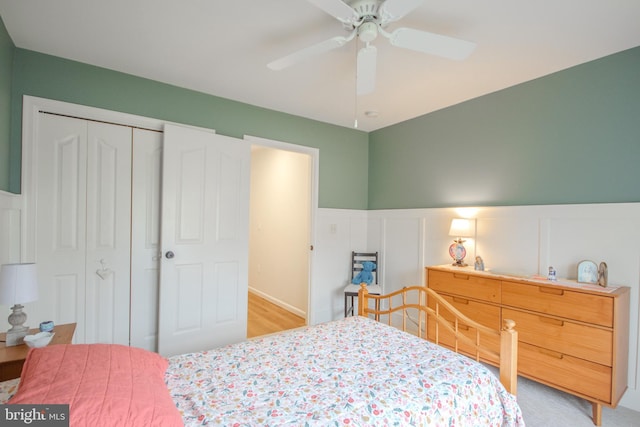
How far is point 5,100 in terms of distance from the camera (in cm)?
206

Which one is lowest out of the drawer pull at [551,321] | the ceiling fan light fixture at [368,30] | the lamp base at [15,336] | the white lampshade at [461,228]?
the drawer pull at [551,321]

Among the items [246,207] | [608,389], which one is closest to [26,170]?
[246,207]

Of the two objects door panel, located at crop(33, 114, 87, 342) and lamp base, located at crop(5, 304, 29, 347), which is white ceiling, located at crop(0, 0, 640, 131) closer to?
door panel, located at crop(33, 114, 87, 342)

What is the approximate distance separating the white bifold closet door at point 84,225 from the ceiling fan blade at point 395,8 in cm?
228

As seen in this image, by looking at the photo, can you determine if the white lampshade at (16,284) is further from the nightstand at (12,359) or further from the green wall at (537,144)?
the green wall at (537,144)

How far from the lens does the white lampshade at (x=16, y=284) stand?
145 centimetres

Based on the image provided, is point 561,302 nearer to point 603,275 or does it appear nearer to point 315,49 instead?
point 603,275

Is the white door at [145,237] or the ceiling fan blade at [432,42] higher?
the ceiling fan blade at [432,42]

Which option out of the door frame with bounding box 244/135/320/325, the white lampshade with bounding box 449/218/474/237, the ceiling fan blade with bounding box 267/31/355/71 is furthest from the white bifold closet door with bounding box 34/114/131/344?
the white lampshade with bounding box 449/218/474/237

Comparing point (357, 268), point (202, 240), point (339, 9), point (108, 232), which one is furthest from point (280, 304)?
point (339, 9)

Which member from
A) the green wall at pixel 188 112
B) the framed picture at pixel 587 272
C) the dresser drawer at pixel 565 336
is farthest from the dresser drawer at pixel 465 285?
the green wall at pixel 188 112

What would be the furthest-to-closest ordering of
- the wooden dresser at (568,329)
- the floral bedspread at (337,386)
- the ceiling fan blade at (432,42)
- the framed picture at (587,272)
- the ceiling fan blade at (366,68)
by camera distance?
the framed picture at (587,272), the wooden dresser at (568,329), the ceiling fan blade at (366,68), the ceiling fan blade at (432,42), the floral bedspread at (337,386)

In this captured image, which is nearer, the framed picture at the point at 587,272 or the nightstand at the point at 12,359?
the nightstand at the point at 12,359

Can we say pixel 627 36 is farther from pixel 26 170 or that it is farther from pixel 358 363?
pixel 26 170
